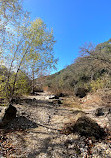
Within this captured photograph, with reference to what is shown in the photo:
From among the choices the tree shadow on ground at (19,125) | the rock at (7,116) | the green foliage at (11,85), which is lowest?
the tree shadow on ground at (19,125)

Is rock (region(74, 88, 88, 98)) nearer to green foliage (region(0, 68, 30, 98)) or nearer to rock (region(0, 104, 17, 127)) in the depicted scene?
green foliage (region(0, 68, 30, 98))

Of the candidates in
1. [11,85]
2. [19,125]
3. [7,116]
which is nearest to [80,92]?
[11,85]

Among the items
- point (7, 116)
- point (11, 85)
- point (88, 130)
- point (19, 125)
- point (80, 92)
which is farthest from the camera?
point (80, 92)

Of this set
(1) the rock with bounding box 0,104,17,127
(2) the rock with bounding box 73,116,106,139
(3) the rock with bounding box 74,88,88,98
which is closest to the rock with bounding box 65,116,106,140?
(2) the rock with bounding box 73,116,106,139

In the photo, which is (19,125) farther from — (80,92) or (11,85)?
(80,92)

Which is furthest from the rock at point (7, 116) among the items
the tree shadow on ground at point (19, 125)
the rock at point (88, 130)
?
the rock at point (88, 130)

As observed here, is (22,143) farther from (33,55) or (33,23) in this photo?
(33,23)

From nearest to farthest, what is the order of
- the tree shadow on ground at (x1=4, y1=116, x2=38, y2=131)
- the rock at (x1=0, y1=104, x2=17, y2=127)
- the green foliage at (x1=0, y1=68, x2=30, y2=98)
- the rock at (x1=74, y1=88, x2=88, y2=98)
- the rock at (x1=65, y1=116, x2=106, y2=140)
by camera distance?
the rock at (x1=65, y1=116, x2=106, y2=140), the tree shadow on ground at (x1=4, y1=116, x2=38, y2=131), the rock at (x1=0, y1=104, x2=17, y2=127), the green foliage at (x1=0, y1=68, x2=30, y2=98), the rock at (x1=74, y1=88, x2=88, y2=98)

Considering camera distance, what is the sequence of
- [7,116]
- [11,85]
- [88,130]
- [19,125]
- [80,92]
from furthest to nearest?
1. [80,92]
2. [11,85]
3. [7,116]
4. [19,125]
5. [88,130]

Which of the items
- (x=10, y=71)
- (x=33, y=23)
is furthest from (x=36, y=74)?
(x=33, y=23)

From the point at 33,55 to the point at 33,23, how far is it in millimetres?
1532

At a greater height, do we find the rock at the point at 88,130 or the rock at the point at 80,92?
the rock at the point at 80,92

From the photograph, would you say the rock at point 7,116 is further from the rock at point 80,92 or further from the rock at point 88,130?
the rock at point 80,92

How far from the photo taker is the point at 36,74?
16.1 ft
